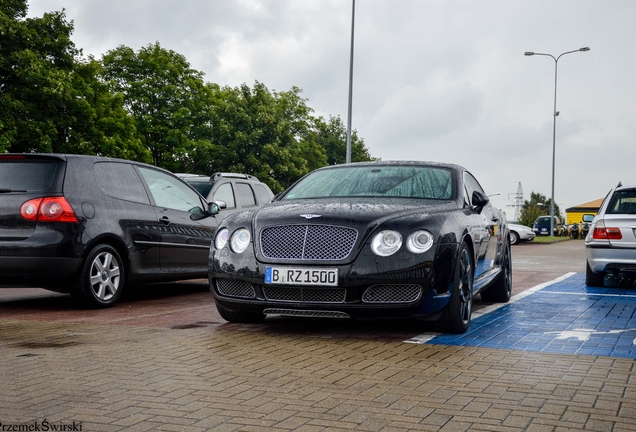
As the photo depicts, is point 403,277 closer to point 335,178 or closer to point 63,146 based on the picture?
point 335,178

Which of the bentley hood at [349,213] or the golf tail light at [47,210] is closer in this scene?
the bentley hood at [349,213]

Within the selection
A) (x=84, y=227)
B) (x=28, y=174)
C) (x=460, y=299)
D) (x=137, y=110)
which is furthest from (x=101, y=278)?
(x=137, y=110)

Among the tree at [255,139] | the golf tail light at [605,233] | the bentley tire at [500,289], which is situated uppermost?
the tree at [255,139]

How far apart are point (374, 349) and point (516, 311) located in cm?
303

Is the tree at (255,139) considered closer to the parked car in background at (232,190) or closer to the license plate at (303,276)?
the parked car in background at (232,190)

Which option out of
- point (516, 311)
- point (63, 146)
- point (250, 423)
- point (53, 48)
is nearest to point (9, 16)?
point (53, 48)

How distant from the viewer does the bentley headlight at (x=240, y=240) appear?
6.68 metres

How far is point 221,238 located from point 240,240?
0.86ft

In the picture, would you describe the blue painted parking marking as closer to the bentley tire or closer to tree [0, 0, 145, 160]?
the bentley tire

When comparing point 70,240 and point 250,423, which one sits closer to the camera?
point 250,423

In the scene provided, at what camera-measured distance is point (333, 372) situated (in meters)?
5.12

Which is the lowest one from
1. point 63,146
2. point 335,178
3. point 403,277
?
point 403,277

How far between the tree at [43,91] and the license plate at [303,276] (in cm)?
2711

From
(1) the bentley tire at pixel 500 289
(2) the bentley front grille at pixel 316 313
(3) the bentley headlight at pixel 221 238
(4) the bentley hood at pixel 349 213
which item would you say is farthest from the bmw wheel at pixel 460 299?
(1) the bentley tire at pixel 500 289
